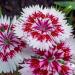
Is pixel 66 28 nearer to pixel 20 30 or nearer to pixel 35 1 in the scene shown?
pixel 20 30

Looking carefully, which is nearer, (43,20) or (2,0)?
(43,20)

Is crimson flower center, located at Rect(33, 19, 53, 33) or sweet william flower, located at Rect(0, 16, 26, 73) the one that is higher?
crimson flower center, located at Rect(33, 19, 53, 33)

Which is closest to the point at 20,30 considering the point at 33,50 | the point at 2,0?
the point at 33,50

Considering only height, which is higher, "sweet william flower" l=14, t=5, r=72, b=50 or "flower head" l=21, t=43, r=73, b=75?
"sweet william flower" l=14, t=5, r=72, b=50

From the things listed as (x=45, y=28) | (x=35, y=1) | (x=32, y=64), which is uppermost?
(x=35, y=1)

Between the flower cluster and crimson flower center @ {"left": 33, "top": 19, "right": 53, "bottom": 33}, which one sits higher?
crimson flower center @ {"left": 33, "top": 19, "right": 53, "bottom": 33}
